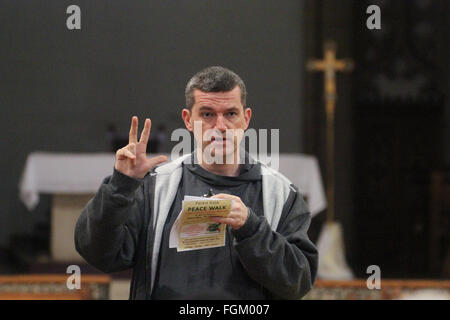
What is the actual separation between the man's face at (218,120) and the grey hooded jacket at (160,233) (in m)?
0.21

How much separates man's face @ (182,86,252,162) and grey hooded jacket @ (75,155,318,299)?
21 cm

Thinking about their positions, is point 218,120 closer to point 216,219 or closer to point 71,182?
point 216,219

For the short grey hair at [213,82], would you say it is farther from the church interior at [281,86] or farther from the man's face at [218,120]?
the church interior at [281,86]

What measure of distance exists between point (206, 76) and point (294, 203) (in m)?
0.59

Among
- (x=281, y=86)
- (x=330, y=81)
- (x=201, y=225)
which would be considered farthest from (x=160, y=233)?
(x=281, y=86)

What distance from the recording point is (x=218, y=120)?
2885 millimetres

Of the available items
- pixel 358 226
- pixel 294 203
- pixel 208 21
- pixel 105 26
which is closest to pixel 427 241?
pixel 358 226

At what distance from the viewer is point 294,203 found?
118 inches

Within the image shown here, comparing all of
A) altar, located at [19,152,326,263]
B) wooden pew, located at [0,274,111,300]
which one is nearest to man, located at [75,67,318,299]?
wooden pew, located at [0,274,111,300]

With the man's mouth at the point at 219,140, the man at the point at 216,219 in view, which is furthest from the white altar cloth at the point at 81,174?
the man's mouth at the point at 219,140

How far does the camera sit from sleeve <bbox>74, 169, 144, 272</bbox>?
270 cm

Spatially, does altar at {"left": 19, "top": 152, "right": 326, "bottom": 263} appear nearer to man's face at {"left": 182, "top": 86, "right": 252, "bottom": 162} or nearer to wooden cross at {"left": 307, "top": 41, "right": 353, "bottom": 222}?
wooden cross at {"left": 307, "top": 41, "right": 353, "bottom": 222}
